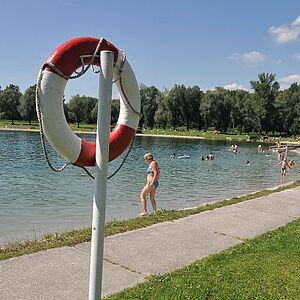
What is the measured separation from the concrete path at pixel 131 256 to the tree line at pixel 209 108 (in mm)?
71940

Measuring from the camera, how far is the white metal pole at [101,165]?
3.25 m

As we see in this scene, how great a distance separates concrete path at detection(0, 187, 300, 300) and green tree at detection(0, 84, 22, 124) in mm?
86996

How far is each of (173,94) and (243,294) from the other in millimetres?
75864

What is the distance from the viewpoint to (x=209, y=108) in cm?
7844

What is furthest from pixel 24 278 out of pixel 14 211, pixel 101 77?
pixel 14 211

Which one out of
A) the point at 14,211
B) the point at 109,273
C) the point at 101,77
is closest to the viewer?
the point at 101,77

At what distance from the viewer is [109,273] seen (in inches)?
189

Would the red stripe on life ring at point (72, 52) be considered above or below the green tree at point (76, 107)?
below

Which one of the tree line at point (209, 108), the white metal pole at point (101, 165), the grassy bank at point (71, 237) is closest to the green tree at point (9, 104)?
the tree line at point (209, 108)

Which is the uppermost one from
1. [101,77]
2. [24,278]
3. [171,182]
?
[101,77]

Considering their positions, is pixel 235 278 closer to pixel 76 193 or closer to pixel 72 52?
pixel 72 52

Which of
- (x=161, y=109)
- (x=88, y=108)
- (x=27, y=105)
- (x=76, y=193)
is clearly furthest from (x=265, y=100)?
(x=76, y=193)

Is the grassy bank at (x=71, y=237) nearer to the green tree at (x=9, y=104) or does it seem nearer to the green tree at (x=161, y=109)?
the green tree at (x=161, y=109)

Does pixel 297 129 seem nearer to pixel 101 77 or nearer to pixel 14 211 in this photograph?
pixel 14 211
